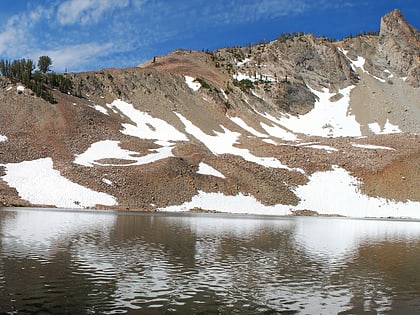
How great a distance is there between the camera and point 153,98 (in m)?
110

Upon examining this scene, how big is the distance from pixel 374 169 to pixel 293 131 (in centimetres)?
5315

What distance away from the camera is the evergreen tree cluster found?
8575cm

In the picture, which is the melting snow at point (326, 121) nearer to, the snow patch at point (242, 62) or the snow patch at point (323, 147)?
the snow patch at point (242, 62)

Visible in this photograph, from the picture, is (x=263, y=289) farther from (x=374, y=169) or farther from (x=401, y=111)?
(x=401, y=111)

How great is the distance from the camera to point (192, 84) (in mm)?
127938

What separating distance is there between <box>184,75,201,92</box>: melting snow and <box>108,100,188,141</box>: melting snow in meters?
26.3

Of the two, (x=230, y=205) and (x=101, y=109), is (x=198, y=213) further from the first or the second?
(x=101, y=109)

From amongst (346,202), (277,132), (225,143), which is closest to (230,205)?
(346,202)

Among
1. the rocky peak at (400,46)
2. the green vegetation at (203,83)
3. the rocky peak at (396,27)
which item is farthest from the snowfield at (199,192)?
the rocky peak at (396,27)

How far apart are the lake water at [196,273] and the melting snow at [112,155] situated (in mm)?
33104

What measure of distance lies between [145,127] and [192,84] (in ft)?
127

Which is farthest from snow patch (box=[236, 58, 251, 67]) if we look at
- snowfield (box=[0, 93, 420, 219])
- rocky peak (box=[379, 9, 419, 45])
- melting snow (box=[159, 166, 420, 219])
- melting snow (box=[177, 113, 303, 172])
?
melting snow (box=[159, 166, 420, 219])

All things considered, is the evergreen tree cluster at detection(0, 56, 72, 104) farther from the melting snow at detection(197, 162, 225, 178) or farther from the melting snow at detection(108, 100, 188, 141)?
the melting snow at detection(197, 162, 225, 178)

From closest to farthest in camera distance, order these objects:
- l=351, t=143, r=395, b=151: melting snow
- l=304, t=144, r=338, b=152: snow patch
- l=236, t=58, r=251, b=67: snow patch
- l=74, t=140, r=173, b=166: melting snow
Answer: l=74, t=140, r=173, b=166: melting snow, l=351, t=143, r=395, b=151: melting snow, l=304, t=144, r=338, b=152: snow patch, l=236, t=58, r=251, b=67: snow patch
